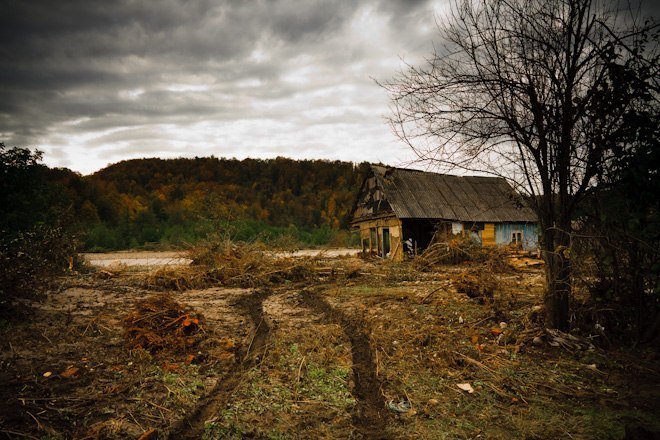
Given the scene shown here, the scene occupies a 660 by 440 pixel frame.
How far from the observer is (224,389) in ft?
13.2

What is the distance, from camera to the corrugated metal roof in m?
18.9

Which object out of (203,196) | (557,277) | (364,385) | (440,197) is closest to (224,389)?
(364,385)

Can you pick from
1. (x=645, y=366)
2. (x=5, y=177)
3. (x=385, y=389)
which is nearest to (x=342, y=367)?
(x=385, y=389)

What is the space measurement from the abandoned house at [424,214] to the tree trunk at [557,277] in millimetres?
12748

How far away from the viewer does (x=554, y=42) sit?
4504 mm

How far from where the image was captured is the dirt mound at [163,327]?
5.11 metres

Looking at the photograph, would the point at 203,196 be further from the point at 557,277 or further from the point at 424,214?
the point at 557,277

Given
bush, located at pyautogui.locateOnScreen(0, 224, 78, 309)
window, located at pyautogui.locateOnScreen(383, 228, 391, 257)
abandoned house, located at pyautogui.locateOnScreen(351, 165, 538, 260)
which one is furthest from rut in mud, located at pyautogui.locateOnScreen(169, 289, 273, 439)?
window, located at pyautogui.locateOnScreen(383, 228, 391, 257)

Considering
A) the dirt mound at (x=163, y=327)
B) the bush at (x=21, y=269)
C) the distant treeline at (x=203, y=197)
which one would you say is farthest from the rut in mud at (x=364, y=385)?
the distant treeline at (x=203, y=197)

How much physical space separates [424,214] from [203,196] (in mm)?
39451

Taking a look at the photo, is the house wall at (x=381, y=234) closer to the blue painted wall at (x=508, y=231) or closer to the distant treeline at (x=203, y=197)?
the blue painted wall at (x=508, y=231)

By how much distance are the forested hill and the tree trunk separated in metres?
30.7

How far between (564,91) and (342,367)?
4429 millimetres

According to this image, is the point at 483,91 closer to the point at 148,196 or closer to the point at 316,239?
the point at 316,239
